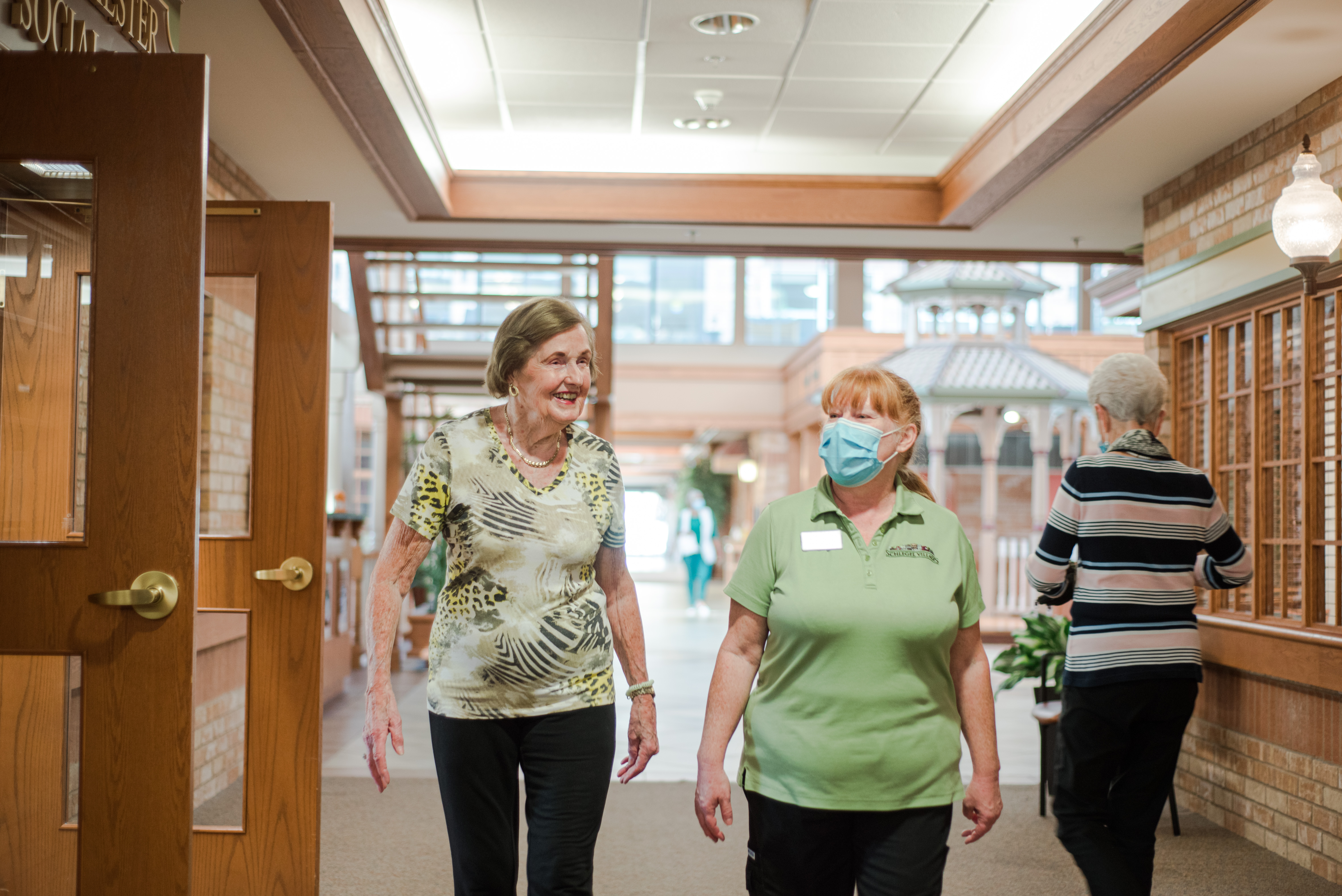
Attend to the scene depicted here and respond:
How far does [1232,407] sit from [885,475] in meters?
3.60

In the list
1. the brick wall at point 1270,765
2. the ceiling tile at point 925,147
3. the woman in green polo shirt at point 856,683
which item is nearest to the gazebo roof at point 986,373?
the ceiling tile at point 925,147

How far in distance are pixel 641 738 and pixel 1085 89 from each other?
316cm

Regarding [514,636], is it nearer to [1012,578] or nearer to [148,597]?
[148,597]

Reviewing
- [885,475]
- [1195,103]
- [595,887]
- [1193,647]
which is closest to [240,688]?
[595,887]

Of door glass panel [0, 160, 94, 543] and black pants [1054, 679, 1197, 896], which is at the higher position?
door glass panel [0, 160, 94, 543]

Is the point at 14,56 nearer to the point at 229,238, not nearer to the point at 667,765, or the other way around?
the point at 229,238

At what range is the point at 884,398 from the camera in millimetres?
2279

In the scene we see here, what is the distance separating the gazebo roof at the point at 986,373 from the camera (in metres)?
13.1

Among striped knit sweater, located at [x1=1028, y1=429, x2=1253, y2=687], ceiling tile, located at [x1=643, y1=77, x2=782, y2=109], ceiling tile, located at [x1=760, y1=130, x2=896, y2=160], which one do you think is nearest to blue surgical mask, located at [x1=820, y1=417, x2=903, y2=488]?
striped knit sweater, located at [x1=1028, y1=429, x2=1253, y2=687]

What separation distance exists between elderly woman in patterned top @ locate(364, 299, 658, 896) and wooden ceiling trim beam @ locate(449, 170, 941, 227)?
3.93m

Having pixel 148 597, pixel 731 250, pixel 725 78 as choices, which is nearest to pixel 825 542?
pixel 148 597

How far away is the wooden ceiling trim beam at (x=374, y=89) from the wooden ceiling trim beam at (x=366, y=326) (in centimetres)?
189

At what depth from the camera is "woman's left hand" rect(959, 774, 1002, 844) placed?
2.22m

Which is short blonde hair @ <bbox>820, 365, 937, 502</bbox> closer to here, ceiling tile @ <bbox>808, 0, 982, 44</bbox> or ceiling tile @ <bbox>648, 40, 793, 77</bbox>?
ceiling tile @ <bbox>808, 0, 982, 44</bbox>
